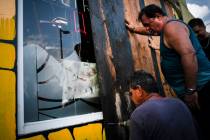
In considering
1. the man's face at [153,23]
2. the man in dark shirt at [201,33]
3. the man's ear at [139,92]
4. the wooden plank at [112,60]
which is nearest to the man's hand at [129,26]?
the wooden plank at [112,60]

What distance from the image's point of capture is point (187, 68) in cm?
226

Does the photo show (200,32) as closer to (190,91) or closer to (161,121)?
(190,91)

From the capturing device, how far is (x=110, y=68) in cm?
293

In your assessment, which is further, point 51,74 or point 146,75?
point 51,74

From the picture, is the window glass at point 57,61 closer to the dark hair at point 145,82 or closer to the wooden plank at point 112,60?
the wooden plank at point 112,60

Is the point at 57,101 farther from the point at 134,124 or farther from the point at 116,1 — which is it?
the point at 116,1

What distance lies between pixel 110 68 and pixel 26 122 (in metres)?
1.18

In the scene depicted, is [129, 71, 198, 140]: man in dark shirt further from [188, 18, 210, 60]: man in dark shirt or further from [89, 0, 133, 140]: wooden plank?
[188, 18, 210, 60]: man in dark shirt

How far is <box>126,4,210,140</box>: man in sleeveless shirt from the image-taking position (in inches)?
89.3

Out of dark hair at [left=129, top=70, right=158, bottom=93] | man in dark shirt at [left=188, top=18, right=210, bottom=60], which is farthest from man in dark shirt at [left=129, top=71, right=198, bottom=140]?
man in dark shirt at [left=188, top=18, right=210, bottom=60]

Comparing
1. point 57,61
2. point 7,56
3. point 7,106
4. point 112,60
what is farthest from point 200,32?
point 7,106

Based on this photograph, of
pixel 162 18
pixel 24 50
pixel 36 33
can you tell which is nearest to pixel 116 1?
pixel 162 18

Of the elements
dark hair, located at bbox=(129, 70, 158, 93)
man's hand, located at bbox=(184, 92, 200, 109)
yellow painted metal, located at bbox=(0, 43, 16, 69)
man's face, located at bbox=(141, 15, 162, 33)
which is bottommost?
man's hand, located at bbox=(184, 92, 200, 109)

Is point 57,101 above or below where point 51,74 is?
below
